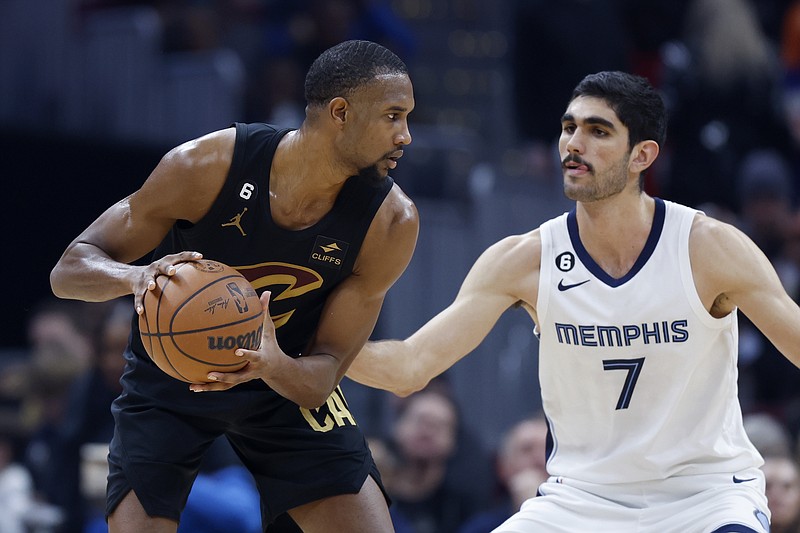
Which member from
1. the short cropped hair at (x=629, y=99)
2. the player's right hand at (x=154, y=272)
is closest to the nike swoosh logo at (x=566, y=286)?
the short cropped hair at (x=629, y=99)

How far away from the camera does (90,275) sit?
450 cm

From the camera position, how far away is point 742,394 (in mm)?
8570

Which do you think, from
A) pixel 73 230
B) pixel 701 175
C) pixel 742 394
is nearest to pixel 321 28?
pixel 73 230

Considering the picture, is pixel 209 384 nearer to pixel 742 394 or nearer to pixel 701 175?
pixel 742 394

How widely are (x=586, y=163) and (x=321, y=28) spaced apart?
5.99m

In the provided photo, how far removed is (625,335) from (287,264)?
1351mm

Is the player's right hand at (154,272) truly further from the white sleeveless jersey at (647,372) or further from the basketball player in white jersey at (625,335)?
the white sleeveless jersey at (647,372)

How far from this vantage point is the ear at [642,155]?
17.2 ft

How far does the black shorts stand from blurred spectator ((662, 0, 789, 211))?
17.3ft

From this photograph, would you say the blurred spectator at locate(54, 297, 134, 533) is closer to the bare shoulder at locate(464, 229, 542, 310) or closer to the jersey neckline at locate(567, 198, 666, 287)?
the bare shoulder at locate(464, 229, 542, 310)

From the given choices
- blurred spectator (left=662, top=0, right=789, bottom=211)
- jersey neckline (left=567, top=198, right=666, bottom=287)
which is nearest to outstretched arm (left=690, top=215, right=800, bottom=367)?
jersey neckline (left=567, top=198, right=666, bottom=287)

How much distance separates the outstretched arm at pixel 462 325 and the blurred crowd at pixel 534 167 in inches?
59.6

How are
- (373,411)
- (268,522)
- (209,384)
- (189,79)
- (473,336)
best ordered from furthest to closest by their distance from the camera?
(189,79) → (373,411) → (473,336) → (268,522) → (209,384)

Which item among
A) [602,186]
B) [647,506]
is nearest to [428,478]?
[647,506]
